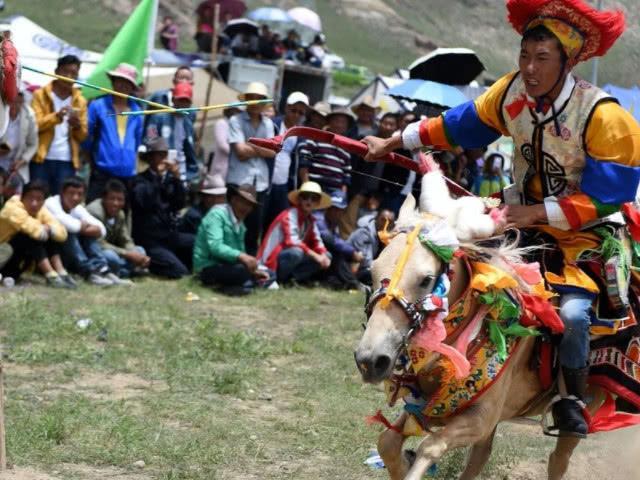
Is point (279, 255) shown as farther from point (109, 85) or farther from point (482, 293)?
point (482, 293)

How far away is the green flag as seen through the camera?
13.3 metres

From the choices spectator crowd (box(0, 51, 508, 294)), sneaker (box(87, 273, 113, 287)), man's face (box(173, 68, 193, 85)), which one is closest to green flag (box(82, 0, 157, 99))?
spectator crowd (box(0, 51, 508, 294))

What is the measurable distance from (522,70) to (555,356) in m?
1.46

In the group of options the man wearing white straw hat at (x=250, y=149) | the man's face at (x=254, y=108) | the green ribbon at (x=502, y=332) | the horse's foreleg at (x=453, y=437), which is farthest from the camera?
the man wearing white straw hat at (x=250, y=149)

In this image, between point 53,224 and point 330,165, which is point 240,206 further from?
point 53,224

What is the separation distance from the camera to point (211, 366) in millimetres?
8594

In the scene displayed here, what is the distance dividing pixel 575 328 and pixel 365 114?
28.8 feet

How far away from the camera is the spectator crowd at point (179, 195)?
36.2ft

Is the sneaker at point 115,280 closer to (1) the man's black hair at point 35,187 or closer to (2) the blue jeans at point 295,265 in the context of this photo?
(1) the man's black hair at point 35,187

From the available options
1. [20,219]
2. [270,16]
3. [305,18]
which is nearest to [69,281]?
[20,219]

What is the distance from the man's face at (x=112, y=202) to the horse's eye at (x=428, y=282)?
7.49 m

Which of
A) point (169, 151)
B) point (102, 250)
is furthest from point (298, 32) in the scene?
point (102, 250)

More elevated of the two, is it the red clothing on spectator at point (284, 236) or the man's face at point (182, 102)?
the man's face at point (182, 102)

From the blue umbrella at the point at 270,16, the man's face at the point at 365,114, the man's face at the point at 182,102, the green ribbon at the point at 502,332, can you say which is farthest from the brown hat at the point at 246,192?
the blue umbrella at the point at 270,16
